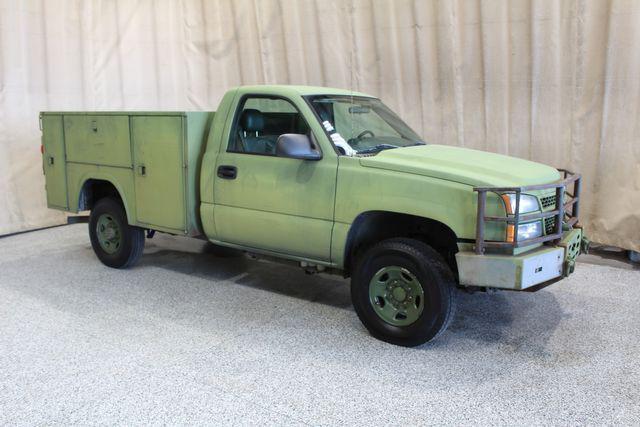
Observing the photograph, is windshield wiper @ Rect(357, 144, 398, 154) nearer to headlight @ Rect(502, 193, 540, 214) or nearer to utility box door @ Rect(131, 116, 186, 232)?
headlight @ Rect(502, 193, 540, 214)

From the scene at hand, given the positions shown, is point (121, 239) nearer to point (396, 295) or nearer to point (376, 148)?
point (376, 148)

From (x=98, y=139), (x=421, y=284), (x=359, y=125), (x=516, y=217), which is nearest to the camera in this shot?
(x=516, y=217)

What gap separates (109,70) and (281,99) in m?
4.81

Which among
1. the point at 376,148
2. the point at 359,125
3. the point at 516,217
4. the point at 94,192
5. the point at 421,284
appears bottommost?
the point at 421,284

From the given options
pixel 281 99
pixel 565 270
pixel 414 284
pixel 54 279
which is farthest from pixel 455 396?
pixel 54 279

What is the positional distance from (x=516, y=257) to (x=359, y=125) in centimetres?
173

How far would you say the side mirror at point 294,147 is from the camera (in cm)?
408

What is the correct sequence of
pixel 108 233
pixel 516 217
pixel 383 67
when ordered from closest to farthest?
1. pixel 516 217
2. pixel 108 233
3. pixel 383 67

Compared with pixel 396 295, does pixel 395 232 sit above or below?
above

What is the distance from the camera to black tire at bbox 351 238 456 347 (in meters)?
3.78

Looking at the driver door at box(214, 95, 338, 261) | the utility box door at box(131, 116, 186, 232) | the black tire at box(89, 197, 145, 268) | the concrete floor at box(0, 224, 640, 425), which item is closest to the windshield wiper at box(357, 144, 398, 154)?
the driver door at box(214, 95, 338, 261)

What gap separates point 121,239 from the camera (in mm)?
5680

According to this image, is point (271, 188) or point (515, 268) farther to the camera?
point (271, 188)

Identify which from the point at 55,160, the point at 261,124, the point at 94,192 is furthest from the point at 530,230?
the point at 55,160
